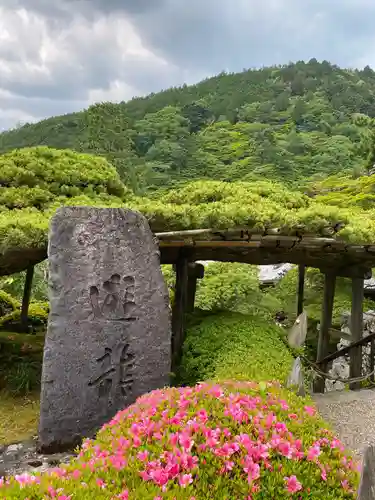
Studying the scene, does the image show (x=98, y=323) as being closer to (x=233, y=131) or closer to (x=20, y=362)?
(x=20, y=362)

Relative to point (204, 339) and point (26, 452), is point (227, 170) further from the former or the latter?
point (26, 452)

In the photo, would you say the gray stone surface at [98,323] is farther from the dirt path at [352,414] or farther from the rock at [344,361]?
the rock at [344,361]

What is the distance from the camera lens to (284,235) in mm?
5727

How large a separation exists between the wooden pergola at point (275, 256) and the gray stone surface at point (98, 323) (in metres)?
0.58

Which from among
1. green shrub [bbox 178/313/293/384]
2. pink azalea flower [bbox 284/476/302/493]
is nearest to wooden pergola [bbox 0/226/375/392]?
green shrub [bbox 178/313/293/384]

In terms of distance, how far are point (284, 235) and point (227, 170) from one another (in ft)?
79.3

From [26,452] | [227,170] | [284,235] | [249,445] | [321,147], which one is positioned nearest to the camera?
[249,445]

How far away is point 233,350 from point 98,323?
180 cm

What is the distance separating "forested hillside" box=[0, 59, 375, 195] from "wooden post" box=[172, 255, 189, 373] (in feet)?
45.5

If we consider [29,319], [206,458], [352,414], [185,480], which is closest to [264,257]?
[352,414]

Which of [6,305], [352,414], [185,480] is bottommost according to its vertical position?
[352,414]

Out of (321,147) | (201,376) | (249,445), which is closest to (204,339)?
(201,376)

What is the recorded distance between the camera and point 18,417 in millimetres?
6125

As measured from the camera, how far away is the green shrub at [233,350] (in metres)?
5.30
